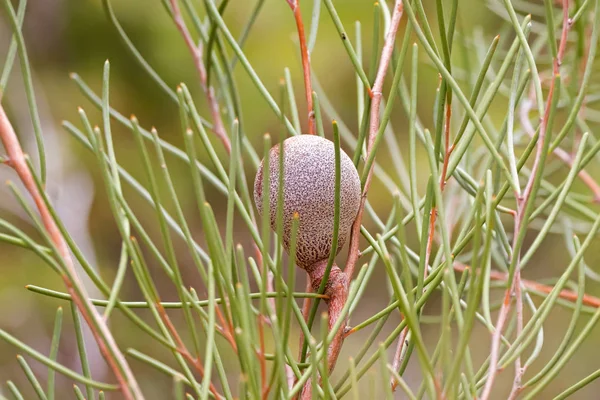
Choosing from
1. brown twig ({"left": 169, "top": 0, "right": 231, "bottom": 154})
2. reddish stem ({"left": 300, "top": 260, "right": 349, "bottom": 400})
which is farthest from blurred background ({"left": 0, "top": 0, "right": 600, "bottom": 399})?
reddish stem ({"left": 300, "top": 260, "right": 349, "bottom": 400})

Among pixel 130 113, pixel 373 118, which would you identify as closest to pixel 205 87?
pixel 373 118

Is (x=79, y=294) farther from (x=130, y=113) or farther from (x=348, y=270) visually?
(x=130, y=113)

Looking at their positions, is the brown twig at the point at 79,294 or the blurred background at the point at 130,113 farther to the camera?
the blurred background at the point at 130,113

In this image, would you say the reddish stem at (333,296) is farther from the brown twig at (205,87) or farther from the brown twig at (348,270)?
the brown twig at (205,87)

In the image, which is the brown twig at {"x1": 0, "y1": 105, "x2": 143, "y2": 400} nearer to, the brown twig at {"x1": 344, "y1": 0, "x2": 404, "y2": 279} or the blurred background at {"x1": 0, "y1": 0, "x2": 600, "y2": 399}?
the brown twig at {"x1": 344, "y1": 0, "x2": 404, "y2": 279}

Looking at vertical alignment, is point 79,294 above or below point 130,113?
above

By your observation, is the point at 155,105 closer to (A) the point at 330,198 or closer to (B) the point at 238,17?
(B) the point at 238,17

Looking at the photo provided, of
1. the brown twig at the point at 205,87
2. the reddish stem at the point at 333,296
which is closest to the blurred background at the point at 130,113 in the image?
the brown twig at the point at 205,87
